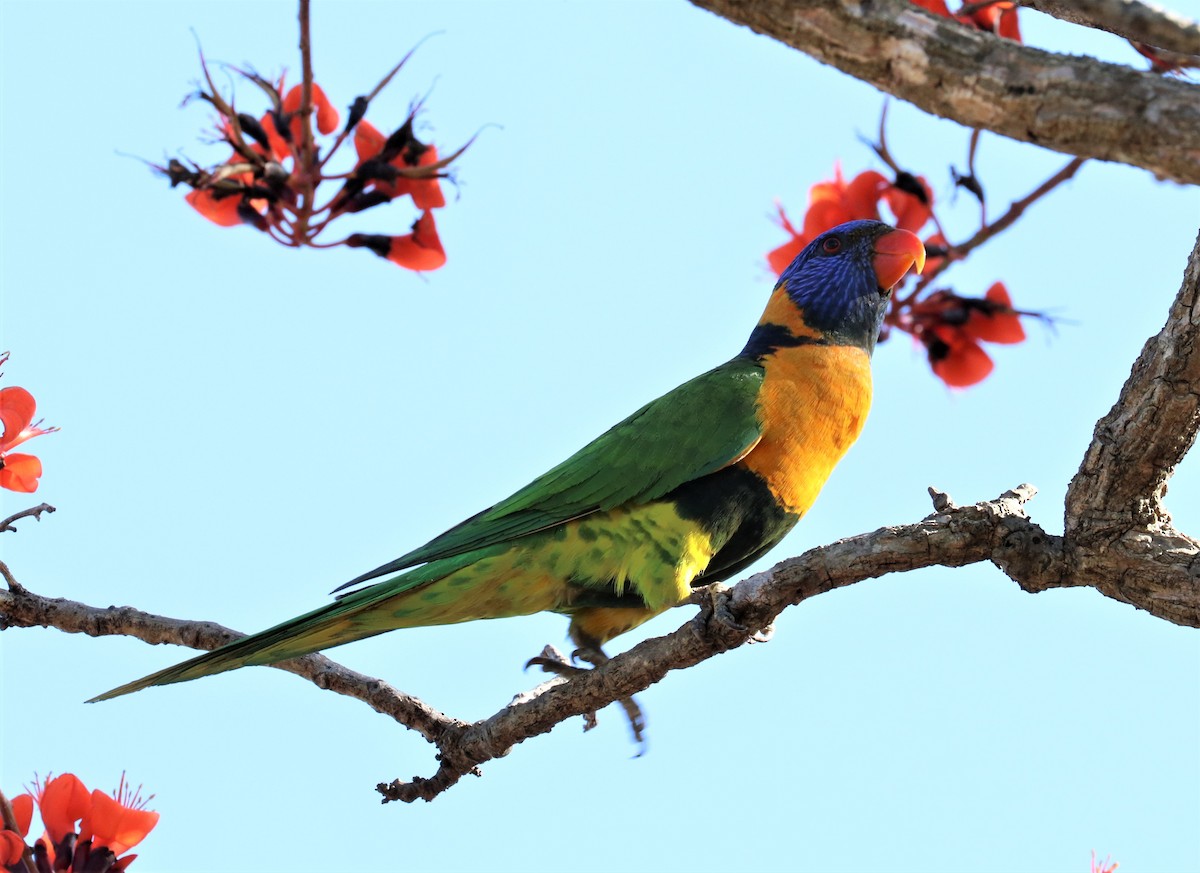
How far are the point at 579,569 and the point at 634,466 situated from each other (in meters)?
0.40

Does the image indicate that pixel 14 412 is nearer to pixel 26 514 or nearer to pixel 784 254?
pixel 26 514

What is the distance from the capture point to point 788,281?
482 centimetres

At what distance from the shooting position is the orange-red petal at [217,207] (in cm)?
316

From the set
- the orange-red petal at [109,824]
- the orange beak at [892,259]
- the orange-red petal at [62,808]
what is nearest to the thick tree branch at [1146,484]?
the orange beak at [892,259]

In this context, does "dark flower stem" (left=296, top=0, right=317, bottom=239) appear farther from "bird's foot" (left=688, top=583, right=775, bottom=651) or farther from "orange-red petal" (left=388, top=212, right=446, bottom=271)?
"bird's foot" (left=688, top=583, right=775, bottom=651)

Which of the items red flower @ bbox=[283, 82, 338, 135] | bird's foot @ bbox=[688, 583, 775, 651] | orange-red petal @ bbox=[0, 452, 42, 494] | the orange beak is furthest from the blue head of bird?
orange-red petal @ bbox=[0, 452, 42, 494]

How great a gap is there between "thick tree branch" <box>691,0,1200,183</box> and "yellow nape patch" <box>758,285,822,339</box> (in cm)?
258

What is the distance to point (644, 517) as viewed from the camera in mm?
3871

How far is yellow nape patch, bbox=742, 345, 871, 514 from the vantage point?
13.1ft

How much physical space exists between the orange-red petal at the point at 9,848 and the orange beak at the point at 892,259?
11.0ft

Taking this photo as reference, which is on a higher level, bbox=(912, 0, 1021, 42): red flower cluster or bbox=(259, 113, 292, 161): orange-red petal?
bbox=(259, 113, 292, 161): orange-red petal

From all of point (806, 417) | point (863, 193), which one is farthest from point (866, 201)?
point (806, 417)

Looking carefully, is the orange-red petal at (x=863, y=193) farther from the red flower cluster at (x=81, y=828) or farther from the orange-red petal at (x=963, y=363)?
the red flower cluster at (x=81, y=828)

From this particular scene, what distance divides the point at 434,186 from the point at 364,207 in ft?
0.93
